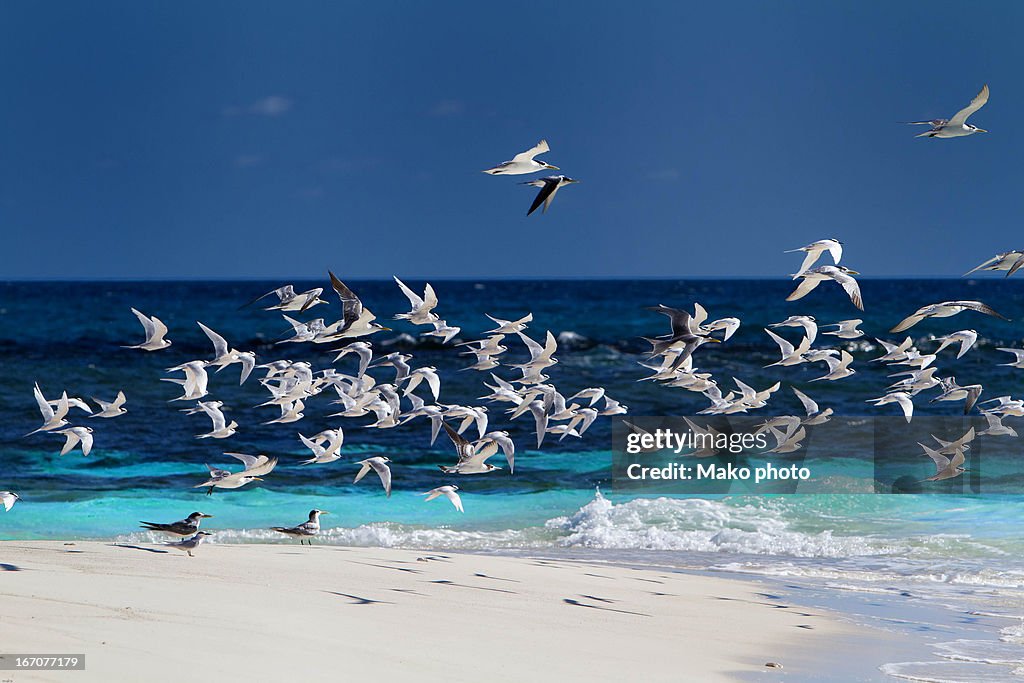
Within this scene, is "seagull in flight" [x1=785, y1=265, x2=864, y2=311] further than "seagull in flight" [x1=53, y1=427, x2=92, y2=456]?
No

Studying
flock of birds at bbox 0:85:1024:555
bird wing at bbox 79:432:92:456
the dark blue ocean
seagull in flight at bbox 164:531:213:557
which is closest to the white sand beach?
seagull in flight at bbox 164:531:213:557

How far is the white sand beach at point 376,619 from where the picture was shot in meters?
9.07

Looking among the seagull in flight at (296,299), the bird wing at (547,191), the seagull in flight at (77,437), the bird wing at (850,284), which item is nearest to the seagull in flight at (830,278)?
the bird wing at (850,284)

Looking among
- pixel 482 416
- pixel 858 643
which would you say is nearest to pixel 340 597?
pixel 858 643

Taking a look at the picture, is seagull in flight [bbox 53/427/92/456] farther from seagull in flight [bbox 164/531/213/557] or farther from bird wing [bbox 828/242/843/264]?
Answer: bird wing [bbox 828/242/843/264]

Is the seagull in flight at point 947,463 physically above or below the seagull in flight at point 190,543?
above

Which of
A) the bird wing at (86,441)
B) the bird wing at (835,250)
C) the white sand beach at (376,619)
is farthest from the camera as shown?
the bird wing at (86,441)

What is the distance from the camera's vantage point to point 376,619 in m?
10.9

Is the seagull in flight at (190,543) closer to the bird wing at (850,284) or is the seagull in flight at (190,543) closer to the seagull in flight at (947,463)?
the bird wing at (850,284)

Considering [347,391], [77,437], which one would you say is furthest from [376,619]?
[77,437]

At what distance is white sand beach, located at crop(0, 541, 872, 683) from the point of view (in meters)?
9.07

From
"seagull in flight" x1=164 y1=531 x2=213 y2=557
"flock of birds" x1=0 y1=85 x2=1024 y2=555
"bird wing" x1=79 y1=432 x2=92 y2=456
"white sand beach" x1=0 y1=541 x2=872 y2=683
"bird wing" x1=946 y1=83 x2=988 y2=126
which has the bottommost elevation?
"white sand beach" x1=0 y1=541 x2=872 y2=683

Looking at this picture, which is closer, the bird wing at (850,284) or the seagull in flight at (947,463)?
the bird wing at (850,284)

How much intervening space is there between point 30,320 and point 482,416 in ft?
164
